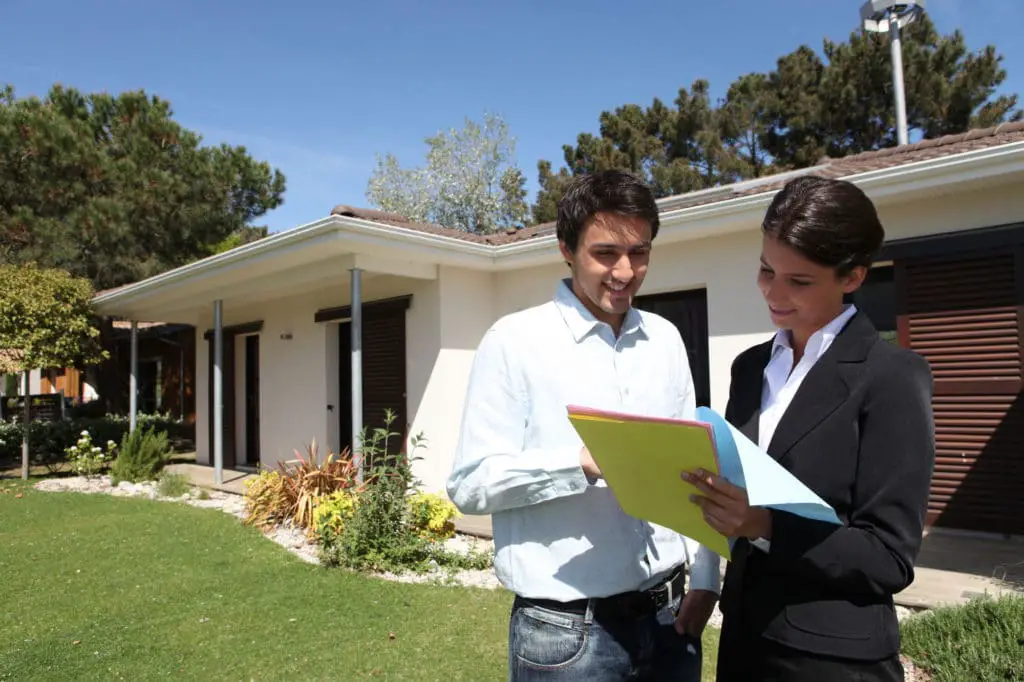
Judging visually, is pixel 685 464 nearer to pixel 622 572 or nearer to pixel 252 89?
pixel 622 572

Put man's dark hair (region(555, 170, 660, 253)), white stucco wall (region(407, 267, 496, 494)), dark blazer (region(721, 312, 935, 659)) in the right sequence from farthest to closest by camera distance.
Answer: white stucco wall (region(407, 267, 496, 494))
man's dark hair (region(555, 170, 660, 253))
dark blazer (region(721, 312, 935, 659))

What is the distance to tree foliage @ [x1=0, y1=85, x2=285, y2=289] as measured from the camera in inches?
549

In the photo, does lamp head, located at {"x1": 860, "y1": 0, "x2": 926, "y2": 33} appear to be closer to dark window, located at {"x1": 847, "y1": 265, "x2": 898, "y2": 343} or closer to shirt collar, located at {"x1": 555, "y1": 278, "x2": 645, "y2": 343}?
dark window, located at {"x1": 847, "y1": 265, "x2": 898, "y2": 343}

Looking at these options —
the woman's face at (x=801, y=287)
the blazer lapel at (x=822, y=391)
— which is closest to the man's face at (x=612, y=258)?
the woman's face at (x=801, y=287)

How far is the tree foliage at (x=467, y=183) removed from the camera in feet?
101

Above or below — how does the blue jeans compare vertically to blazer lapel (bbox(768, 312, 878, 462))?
below

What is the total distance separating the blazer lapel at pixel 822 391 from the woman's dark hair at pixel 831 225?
0.12 meters

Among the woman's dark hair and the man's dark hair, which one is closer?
the woman's dark hair

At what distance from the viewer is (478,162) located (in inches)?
1217

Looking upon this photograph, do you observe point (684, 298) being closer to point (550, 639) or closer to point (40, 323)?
point (550, 639)

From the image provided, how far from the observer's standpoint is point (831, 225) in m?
1.17

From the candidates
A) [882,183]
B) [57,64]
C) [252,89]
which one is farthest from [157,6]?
[882,183]

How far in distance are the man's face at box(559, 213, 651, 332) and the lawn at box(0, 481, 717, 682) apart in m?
2.55

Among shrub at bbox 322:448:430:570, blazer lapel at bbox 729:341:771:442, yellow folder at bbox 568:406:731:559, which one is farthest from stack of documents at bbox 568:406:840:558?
shrub at bbox 322:448:430:570
